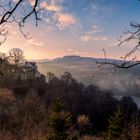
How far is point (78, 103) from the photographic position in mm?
63781

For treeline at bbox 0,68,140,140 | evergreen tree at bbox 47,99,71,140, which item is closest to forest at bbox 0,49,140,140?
treeline at bbox 0,68,140,140

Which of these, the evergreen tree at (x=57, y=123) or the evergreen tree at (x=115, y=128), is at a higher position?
the evergreen tree at (x=57, y=123)

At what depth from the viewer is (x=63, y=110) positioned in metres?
46.3

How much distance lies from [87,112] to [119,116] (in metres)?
35.9

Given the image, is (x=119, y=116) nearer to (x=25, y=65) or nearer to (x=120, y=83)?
(x=25, y=65)

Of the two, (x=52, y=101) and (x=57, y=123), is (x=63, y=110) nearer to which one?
(x=52, y=101)

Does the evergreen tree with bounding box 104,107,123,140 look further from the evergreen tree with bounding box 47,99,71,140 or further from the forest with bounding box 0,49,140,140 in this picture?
the evergreen tree with bounding box 47,99,71,140

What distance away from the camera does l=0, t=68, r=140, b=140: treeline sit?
18234 mm

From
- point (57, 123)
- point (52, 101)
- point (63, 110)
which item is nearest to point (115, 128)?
point (52, 101)

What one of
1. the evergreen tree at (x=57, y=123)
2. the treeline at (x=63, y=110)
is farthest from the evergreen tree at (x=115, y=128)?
the evergreen tree at (x=57, y=123)

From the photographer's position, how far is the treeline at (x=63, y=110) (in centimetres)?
1823

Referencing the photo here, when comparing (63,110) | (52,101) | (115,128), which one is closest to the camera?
(115,128)

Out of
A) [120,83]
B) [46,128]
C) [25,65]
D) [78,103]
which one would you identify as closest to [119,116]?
[46,128]

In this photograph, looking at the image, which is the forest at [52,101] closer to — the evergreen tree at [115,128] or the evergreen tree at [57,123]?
the evergreen tree at [115,128]
